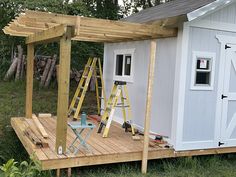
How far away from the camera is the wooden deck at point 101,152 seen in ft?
A: 14.8

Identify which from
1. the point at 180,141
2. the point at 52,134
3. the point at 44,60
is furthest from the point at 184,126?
the point at 44,60

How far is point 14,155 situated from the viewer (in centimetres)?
617

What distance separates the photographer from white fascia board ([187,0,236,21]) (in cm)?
492

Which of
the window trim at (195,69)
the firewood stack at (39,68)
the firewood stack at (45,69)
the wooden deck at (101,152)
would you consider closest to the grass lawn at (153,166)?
the wooden deck at (101,152)

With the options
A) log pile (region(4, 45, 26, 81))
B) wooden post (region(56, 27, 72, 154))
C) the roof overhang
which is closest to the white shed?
the roof overhang

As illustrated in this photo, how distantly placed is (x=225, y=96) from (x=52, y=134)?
321cm

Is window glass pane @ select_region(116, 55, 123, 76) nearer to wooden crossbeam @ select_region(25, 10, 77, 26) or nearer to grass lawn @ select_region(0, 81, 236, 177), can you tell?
grass lawn @ select_region(0, 81, 236, 177)

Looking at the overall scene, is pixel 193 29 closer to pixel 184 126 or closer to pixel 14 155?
pixel 184 126

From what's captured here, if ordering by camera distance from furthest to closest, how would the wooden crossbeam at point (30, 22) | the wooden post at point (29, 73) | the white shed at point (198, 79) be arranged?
the wooden post at point (29, 73), the white shed at point (198, 79), the wooden crossbeam at point (30, 22)

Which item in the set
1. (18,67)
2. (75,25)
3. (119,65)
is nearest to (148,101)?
(75,25)

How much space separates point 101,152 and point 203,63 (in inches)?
91.0

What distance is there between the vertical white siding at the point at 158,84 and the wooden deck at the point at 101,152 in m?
0.55

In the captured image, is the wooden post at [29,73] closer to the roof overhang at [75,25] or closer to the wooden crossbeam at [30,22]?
the roof overhang at [75,25]

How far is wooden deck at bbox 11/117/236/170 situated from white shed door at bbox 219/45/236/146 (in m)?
0.24
